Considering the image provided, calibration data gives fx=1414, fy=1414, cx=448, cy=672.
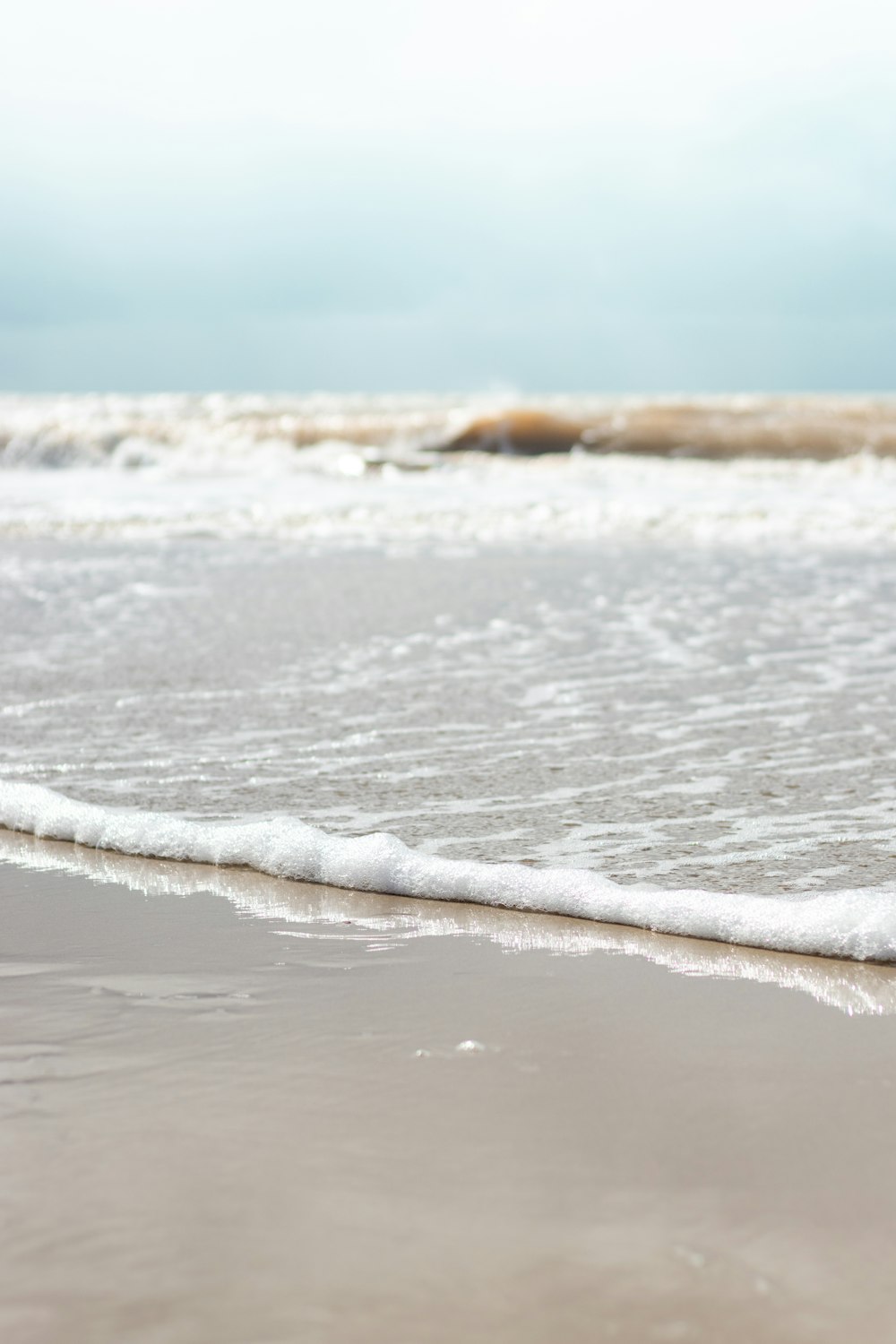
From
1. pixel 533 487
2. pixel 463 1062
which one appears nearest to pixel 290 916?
pixel 463 1062

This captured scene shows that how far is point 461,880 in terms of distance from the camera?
2600mm

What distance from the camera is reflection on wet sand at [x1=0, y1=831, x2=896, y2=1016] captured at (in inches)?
84.7

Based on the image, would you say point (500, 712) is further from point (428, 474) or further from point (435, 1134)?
point (428, 474)

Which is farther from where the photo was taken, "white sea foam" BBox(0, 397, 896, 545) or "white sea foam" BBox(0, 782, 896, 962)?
"white sea foam" BBox(0, 397, 896, 545)

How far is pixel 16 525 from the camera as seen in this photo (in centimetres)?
1134

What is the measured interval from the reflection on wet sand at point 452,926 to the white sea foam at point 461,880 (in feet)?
0.09

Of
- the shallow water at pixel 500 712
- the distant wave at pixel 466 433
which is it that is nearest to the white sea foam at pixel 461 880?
the shallow water at pixel 500 712

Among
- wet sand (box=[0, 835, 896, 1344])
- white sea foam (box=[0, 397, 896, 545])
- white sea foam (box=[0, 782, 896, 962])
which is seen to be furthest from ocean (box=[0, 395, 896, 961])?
wet sand (box=[0, 835, 896, 1344])

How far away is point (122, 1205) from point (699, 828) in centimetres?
171

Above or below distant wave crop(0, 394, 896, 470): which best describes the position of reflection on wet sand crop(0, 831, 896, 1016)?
below

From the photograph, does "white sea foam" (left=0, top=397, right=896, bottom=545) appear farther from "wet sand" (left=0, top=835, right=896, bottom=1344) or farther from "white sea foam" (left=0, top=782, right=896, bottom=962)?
"wet sand" (left=0, top=835, right=896, bottom=1344)

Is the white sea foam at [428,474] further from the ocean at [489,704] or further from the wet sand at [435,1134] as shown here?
the wet sand at [435,1134]

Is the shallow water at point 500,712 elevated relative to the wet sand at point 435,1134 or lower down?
elevated

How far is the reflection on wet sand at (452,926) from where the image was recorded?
2150 mm
